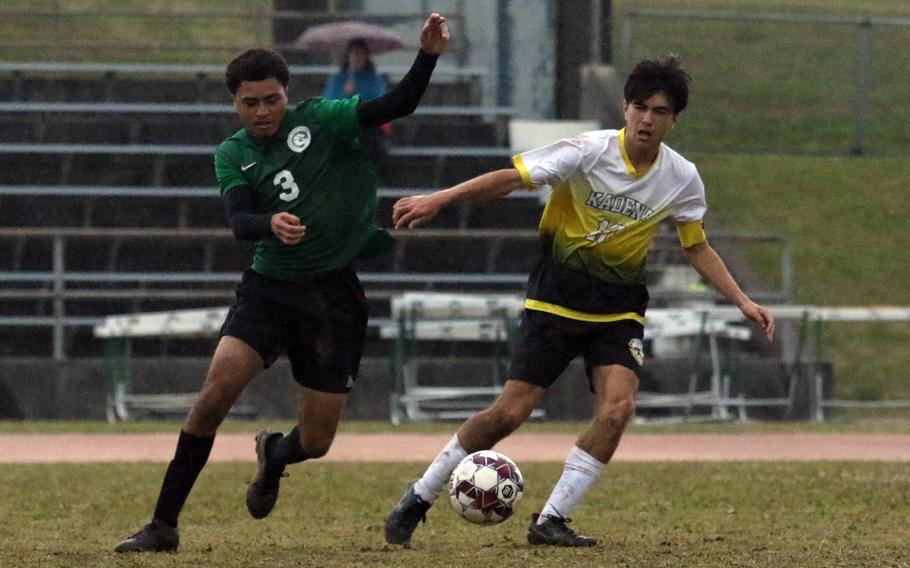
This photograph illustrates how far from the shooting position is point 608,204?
833cm

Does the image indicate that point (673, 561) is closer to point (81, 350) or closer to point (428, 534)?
point (428, 534)

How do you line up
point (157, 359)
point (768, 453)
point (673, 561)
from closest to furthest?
point (673, 561), point (768, 453), point (157, 359)

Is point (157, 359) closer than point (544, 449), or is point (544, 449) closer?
point (544, 449)

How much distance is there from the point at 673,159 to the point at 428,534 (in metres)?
2.22

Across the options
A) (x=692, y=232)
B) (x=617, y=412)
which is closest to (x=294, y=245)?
(x=617, y=412)

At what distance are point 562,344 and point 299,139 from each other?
1.44 m

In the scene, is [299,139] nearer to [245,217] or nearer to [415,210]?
[245,217]

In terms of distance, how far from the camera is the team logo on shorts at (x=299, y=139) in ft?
26.2

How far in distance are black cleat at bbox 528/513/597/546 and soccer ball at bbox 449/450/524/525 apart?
0.15m

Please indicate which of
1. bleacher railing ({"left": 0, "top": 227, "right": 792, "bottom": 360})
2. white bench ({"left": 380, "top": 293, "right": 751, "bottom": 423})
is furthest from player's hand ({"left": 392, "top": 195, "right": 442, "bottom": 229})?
bleacher railing ({"left": 0, "top": 227, "right": 792, "bottom": 360})

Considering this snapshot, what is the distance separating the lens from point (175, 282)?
66.2 feet

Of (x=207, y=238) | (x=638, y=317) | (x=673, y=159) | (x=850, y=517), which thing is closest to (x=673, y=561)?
(x=638, y=317)

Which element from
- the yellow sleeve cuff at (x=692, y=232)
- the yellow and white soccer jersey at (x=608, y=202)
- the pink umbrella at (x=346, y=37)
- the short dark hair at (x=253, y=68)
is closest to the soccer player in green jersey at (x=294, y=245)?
the short dark hair at (x=253, y=68)

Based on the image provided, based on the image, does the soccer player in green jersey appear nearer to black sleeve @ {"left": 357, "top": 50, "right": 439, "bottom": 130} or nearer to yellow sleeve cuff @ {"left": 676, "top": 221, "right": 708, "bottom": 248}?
black sleeve @ {"left": 357, "top": 50, "right": 439, "bottom": 130}
